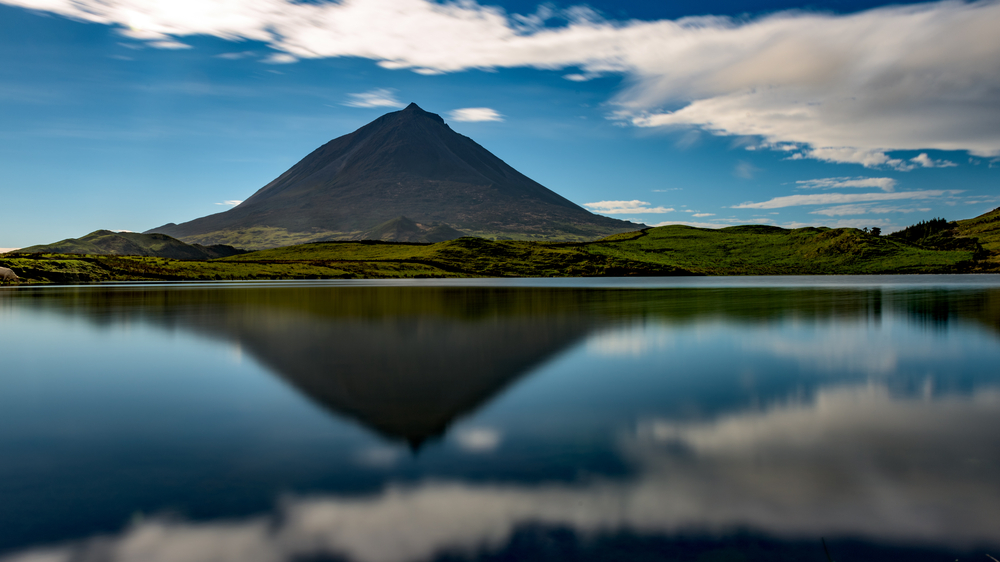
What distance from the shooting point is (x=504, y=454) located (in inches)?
332

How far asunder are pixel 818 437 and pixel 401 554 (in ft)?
23.0

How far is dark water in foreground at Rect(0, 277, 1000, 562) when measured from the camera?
19.4ft

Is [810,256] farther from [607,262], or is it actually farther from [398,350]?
[398,350]

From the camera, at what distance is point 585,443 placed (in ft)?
29.5

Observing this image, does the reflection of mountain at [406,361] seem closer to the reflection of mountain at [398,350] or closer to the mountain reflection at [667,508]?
the reflection of mountain at [398,350]

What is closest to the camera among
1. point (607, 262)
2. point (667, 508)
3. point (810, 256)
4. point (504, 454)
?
point (667, 508)

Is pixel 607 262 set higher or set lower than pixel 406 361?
higher

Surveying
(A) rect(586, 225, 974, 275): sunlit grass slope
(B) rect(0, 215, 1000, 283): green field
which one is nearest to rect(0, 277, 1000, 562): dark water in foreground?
(B) rect(0, 215, 1000, 283): green field

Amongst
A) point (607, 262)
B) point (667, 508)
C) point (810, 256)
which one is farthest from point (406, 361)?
point (810, 256)

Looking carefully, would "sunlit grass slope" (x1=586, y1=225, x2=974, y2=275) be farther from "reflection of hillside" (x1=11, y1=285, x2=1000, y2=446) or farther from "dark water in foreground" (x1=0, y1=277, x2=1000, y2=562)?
"dark water in foreground" (x1=0, y1=277, x2=1000, y2=562)

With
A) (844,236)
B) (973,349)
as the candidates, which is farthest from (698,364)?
(844,236)

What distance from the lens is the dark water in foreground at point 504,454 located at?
5.93 meters

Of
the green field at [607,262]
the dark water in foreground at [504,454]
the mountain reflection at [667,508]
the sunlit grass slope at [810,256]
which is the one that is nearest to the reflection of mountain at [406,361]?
the dark water in foreground at [504,454]

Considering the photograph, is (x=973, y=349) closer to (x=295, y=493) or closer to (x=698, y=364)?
(x=698, y=364)
